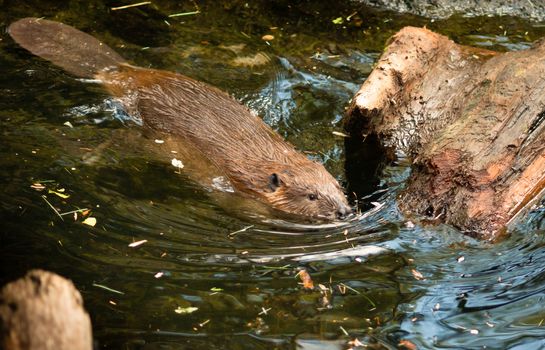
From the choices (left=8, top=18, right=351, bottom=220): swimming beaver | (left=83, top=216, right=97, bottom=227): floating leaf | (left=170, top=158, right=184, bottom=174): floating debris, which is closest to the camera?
(left=83, top=216, right=97, bottom=227): floating leaf

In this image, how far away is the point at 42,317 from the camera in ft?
8.96

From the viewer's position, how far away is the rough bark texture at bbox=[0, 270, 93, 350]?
8.84 feet

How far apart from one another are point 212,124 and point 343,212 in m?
1.36

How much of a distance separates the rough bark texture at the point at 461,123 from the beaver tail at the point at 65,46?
91.3 inches

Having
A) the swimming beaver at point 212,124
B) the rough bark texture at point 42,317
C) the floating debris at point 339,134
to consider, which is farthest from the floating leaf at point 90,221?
the floating debris at point 339,134

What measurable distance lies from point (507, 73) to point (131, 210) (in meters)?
2.89

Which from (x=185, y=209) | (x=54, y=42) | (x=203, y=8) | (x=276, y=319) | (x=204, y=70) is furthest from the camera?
(x=203, y=8)

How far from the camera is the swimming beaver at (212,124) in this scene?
6.02 m

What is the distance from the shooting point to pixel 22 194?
5312mm

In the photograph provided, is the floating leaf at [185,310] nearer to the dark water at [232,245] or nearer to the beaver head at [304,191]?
the dark water at [232,245]

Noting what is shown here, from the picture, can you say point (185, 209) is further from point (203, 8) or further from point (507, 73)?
point (203, 8)

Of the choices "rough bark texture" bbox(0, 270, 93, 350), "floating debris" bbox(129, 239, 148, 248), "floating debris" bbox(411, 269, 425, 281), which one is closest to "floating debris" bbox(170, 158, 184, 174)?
"floating debris" bbox(129, 239, 148, 248)

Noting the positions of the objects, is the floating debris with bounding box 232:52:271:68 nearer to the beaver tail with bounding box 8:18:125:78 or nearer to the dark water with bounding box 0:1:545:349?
the dark water with bounding box 0:1:545:349

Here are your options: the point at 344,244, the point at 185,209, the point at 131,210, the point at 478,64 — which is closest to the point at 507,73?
the point at 478,64
